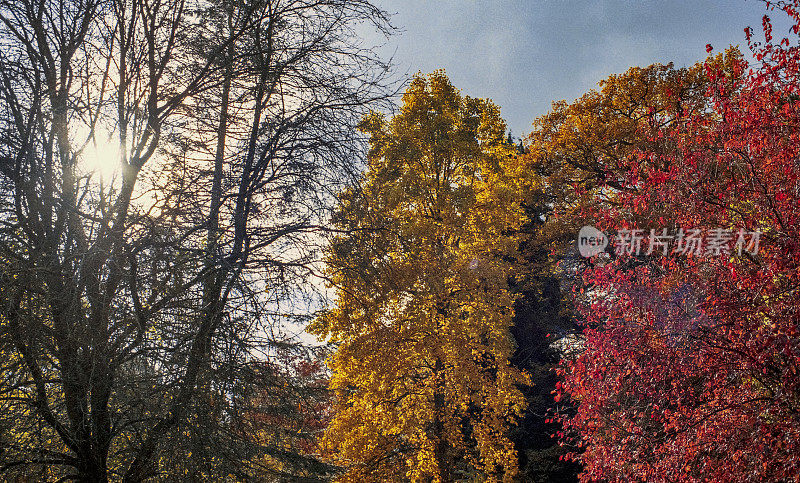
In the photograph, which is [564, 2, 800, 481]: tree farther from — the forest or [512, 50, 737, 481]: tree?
[512, 50, 737, 481]: tree

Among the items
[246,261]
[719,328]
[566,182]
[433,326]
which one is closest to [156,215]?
[246,261]

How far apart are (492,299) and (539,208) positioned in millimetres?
9187

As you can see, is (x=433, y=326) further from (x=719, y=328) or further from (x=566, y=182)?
(x=566, y=182)

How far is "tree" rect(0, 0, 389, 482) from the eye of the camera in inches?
169

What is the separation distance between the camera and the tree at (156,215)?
4289 millimetres

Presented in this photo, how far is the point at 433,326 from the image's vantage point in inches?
433

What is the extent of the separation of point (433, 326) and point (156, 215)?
7124mm

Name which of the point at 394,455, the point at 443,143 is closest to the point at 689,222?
the point at 443,143

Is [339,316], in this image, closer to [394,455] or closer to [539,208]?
[394,455]

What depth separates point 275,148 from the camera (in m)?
5.11

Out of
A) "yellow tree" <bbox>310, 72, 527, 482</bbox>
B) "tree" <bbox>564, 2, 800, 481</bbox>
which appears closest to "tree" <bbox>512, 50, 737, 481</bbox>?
"yellow tree" <bbox>310, 72, 527, 482</bbox>

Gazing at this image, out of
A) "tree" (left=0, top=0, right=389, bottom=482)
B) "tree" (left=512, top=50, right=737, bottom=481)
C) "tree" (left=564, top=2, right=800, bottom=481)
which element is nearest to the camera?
"tree" (left=0, top=0, right=389, bottom=482)

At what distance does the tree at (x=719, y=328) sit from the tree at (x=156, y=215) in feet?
13.7

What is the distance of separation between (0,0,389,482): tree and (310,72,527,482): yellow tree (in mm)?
4415
